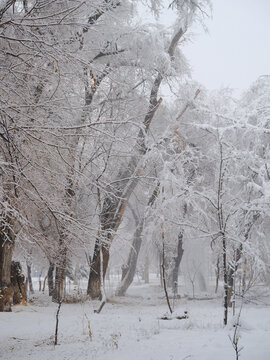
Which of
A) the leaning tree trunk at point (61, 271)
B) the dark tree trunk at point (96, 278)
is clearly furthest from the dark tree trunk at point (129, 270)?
the leaning tree trunk at point (61, 271)

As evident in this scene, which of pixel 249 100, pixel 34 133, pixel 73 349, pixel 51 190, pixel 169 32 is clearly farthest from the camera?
pixel 249 100

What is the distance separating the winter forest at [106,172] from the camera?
4.17 metres

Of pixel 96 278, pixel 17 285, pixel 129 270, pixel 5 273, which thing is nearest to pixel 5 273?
pixel 5 273

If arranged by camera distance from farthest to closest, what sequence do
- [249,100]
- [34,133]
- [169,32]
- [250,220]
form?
[249,100] → [169,32] → [250,220] → [34,133]

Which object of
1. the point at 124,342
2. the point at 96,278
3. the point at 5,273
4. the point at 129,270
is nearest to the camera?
the point at 124,342

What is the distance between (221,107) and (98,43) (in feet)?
33.7

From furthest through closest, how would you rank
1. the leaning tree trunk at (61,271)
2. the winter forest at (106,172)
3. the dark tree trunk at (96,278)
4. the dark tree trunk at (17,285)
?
the dark tree trunk at (96,278)
the dark tree trunk at (17,285)
the leaning tree trunk at (61,271)
the winter forest at (106,172)

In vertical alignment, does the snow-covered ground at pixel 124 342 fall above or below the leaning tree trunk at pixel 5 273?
below

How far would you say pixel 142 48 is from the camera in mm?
9797

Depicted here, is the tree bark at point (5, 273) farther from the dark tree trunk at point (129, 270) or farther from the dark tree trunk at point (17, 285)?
the dark tree trunk at point (129, 270)

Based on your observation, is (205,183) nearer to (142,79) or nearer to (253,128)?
(253,128)

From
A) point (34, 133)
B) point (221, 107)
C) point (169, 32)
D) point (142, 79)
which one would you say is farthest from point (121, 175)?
point (34, 133)

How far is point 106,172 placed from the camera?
36.6 feet

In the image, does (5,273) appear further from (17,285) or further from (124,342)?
(124,342)
